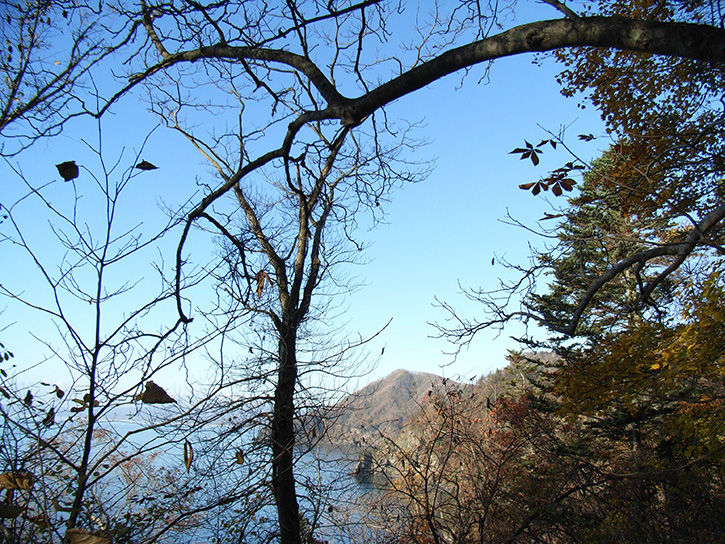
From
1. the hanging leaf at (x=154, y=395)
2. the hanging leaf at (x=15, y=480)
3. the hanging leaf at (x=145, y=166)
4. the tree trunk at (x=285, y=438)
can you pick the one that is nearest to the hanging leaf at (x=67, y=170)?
the hanging leaf at (x=145, y=166)

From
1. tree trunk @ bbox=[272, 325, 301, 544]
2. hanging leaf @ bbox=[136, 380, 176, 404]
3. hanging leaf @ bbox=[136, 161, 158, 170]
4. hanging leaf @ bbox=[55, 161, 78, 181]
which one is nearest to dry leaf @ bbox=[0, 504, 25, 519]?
hanging leaf @ bbox=[136, 380, 176, 404]

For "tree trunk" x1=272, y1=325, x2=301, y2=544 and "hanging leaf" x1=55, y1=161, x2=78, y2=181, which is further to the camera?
"tree trunk" x1=272, y1=325, x2=301, y2=544

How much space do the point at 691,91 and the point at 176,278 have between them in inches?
302

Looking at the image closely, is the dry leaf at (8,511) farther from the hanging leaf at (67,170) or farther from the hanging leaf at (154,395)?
the hanging leaf at (67,170)

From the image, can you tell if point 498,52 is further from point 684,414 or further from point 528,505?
point 684,414

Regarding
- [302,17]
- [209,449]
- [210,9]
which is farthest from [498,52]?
[209,449]

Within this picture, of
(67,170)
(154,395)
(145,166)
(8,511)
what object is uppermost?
(145,166)

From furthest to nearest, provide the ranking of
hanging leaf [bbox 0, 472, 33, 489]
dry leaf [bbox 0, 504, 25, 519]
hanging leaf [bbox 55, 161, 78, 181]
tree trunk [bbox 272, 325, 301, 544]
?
1. tree trunk [bbox 272, 325, 301, 544]
2. hanging leaf [bbox 55, 161, 78, 181]
3. hanging leaf [bbox 0, 472, 33, 489]
4. dry leaf [bbox 0, 504, 25, 519]

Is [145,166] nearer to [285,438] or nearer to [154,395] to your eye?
[154,395]

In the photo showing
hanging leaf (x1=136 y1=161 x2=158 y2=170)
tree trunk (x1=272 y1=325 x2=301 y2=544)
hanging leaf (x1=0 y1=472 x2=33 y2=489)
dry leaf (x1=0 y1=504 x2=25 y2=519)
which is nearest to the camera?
dry leaf (x1=0 y1=504 x2=25 y2=519)

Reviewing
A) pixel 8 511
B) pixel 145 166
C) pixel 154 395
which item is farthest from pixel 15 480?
pixel 145 166

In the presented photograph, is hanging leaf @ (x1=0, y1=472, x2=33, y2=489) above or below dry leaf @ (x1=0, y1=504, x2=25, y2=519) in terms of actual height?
above

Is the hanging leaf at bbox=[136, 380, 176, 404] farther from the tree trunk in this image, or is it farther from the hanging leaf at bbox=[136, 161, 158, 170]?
the tree trunk

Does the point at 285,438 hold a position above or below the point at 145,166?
below
